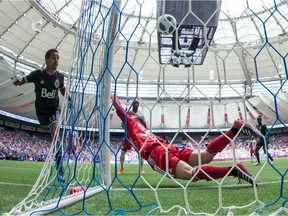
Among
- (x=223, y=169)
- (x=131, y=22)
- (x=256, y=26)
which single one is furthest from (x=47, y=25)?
(x=223, y=169)

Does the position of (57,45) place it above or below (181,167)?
above

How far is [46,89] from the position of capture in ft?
9.79

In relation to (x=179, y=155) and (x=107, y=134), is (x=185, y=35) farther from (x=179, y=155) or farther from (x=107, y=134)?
(x=179, y=155)

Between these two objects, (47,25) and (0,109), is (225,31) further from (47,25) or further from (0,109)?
(0,109)

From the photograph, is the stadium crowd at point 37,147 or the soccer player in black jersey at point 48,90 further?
the stadium crowd at point 37,147

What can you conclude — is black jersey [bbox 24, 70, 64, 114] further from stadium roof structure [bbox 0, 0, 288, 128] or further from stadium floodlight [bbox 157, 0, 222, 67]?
stadium roof structure [bbox 0, 0, 288, 128]

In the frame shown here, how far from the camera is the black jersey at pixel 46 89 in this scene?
2.96 metres

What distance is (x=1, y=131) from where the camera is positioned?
20234 millimetres

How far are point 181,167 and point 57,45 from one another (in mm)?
17948

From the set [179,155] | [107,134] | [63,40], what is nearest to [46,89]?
[107,134]

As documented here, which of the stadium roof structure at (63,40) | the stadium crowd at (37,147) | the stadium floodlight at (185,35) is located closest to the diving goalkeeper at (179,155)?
the stadium floodlight at (185,35)

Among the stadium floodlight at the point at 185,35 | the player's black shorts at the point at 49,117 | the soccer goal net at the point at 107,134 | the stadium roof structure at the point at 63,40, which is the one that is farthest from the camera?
the stadium roof structure at the point at 63,40

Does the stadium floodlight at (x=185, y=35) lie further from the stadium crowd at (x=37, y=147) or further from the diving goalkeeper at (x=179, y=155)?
the stadium crowd at (x=37, y=147)

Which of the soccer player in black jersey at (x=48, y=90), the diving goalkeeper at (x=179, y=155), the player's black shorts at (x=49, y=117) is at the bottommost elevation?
the diving goalkeeper at (x=179, y=155)
